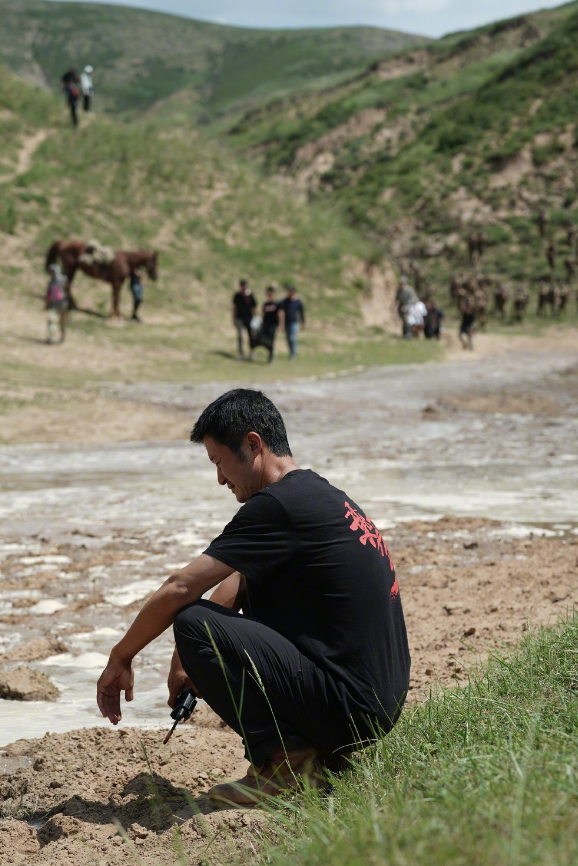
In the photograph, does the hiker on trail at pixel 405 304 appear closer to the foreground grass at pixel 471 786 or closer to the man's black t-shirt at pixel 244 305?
the man's black t-shirt at pixel 244 305

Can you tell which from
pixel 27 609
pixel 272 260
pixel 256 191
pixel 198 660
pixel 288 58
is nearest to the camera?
pixel 198 660

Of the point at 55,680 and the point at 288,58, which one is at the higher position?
the point at 288,58

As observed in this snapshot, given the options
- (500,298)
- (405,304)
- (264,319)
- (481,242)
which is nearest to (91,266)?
(264,319)

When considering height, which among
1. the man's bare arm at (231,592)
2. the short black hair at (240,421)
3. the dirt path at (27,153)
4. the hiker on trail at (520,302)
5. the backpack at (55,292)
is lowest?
the man's bare arm at (231,592)

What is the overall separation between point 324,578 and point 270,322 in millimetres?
20273

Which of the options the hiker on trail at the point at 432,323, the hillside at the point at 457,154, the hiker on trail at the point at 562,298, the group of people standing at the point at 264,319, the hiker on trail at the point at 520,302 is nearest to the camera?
the group of people standing at the point at 264,319

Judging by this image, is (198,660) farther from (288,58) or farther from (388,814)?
(288,58)

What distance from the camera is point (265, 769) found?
10.7 feet

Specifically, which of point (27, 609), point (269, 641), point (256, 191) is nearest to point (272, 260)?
point (256, 191)

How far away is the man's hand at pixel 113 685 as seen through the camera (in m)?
3.29

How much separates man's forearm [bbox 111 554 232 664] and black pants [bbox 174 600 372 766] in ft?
0.16

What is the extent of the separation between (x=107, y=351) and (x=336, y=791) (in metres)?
20.3

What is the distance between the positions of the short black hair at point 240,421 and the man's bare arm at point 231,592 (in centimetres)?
51

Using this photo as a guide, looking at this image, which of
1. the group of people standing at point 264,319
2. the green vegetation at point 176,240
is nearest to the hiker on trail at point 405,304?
the green vegetation at point 176,240
